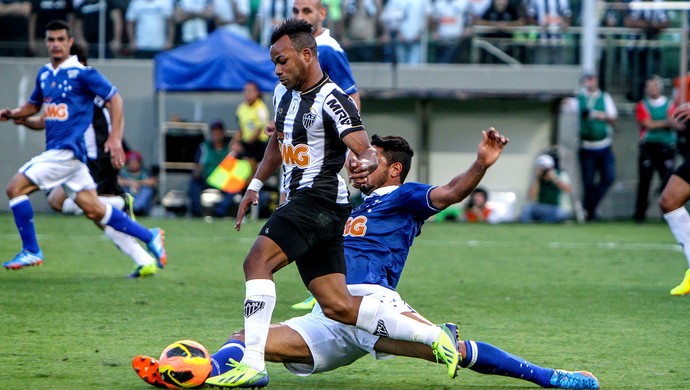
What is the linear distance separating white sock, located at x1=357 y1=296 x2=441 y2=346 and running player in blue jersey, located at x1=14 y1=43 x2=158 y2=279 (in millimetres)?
5451

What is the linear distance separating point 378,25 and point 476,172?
15.7 meters

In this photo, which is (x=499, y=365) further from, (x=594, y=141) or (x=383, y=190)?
(x=594, y=141)

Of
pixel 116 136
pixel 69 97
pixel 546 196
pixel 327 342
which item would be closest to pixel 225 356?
pixel 327 342

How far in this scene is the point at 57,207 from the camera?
12.2 meters

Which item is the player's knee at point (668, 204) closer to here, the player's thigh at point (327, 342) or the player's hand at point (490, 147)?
the player's hand at point (490, 147)

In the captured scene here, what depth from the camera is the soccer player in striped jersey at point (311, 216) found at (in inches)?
230

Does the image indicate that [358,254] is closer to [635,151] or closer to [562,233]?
[562,233]

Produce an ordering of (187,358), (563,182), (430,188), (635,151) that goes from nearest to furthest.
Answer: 1. (187,358)
2. (430,188)
3. (563,182)
4. (635,151)

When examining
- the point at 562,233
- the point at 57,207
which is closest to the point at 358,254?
the point at 57,207

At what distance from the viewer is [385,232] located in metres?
6.44

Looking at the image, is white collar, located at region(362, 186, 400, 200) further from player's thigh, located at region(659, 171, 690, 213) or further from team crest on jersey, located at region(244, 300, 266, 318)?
player's thigh, located at region(659, 171, 690, 213)

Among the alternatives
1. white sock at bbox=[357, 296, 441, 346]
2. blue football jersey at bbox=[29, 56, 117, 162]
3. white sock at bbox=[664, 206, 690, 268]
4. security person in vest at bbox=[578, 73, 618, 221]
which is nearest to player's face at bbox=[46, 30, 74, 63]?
blue football jersey at bbox=[29, 56, 117, 162]

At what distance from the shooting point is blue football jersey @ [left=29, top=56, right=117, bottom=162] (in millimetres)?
10742

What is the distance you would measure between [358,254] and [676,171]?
5082 mm
